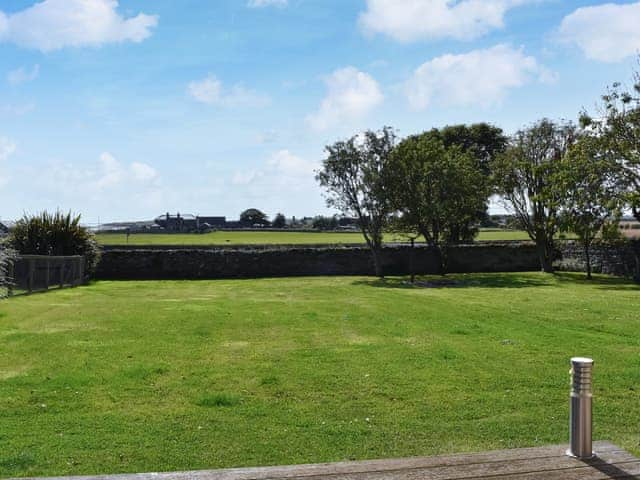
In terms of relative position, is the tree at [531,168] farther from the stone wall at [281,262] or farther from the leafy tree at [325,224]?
the leafy tree at [325,224]

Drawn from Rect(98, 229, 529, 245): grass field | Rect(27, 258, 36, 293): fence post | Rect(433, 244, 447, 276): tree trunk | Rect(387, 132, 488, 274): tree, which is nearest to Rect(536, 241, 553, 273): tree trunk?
Rect(433, 244, 447, 276): tree trunk

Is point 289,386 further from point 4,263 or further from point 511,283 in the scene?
point 511,283

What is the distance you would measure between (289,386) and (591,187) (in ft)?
84.1

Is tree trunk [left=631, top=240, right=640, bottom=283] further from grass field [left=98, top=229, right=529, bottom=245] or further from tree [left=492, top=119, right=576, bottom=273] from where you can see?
grass field [left=98, top=229, right=529, bottom=245]

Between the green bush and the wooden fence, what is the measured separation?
1.46 m

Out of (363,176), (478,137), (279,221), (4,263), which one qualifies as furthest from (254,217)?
(4,263)

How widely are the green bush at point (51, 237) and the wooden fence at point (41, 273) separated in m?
1.46

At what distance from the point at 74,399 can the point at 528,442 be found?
16.7 ft

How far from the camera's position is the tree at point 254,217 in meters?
110

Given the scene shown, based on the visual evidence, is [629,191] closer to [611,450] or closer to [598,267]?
[598,267]

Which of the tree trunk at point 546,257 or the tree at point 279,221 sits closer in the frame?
the tree trunk at point 546,257

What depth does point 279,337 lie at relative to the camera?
39.2 feet

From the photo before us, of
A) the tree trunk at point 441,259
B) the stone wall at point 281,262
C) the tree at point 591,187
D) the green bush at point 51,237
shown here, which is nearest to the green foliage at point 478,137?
the stone wall at point 281,262

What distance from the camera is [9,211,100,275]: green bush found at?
27.8 meters
